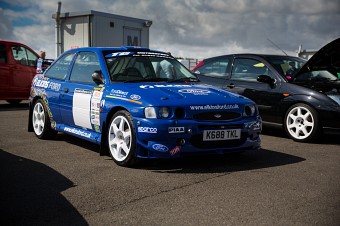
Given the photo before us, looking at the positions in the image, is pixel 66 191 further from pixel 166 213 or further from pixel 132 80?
pixel 132 80

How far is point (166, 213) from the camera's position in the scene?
344 cm

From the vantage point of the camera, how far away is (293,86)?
7.24 meters

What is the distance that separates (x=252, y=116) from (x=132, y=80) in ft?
5.00

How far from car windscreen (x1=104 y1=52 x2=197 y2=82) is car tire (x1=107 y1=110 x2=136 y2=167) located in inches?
25.6

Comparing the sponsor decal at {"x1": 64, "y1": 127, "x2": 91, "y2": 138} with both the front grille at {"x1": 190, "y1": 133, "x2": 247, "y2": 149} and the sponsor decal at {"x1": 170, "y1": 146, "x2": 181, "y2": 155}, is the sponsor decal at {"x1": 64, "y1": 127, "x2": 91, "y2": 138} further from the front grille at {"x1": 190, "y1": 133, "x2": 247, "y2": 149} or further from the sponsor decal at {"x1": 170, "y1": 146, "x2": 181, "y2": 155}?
the front grille at {"x1": 190, "y1": 133, "x2": 247, "y2": 149}

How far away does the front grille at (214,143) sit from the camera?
484cm

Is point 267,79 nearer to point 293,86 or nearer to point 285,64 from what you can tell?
point 293,86

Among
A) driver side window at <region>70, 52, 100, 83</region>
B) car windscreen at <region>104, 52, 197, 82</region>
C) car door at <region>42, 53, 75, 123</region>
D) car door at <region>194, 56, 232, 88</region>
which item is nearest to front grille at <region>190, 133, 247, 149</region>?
car windscreen at <region>104, 52, 197, 82</region>

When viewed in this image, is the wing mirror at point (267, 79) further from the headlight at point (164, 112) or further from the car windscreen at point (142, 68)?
the headlight at point (164, 112)

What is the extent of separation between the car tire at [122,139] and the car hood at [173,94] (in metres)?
0.26

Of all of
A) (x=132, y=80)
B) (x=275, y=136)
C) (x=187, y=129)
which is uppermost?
(x=132, y=80)

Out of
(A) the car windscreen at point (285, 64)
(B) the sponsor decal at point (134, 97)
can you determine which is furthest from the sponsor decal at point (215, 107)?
(A) the car windscreen at point (285, 64)

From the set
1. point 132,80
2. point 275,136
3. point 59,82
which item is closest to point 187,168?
point 132,80

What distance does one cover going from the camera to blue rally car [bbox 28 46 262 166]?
15.6 feet
